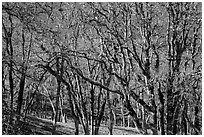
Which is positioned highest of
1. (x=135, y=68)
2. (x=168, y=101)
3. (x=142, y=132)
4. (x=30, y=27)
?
(x=30, y=27)

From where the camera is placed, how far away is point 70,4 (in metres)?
11.1

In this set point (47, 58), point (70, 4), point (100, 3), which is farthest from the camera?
point (70, 4)

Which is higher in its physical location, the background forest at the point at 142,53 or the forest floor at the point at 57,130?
the background forest at the point at 142,53

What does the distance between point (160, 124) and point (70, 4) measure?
227 inches

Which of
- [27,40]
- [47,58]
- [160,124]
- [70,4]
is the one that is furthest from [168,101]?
[27,40]

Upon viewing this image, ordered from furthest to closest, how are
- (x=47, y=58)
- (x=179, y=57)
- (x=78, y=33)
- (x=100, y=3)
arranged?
(x=78, y=33) → (x=47, y=58) → (x=100, y=3) → (x=179, y=57)

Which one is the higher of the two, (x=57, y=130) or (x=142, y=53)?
(x=142, y=53)

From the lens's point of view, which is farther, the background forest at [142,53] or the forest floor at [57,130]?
the forest floor at [57,130]

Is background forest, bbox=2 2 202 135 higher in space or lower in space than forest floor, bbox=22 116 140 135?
higher

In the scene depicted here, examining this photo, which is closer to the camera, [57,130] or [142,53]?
[142,53]

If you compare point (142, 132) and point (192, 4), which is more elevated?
point (192, 4)

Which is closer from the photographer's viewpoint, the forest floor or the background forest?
the background forest

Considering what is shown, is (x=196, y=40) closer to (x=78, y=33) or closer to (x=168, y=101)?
(x=168, y=101)

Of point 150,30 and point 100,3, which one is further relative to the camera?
point 100,3
